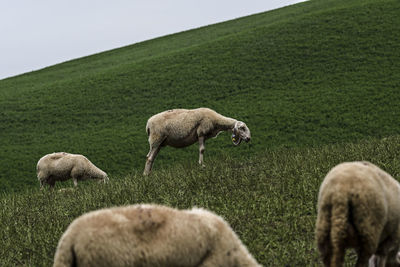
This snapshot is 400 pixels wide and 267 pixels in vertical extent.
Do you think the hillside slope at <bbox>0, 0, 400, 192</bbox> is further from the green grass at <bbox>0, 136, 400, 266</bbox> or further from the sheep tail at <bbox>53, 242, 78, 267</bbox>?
the sheep tail at <bbox>53, 242, 78, 267</bbox>

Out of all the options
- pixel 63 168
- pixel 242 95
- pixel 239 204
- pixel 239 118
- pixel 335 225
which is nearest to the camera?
pixel 335 225

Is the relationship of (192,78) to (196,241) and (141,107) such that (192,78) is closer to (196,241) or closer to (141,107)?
(141,107)

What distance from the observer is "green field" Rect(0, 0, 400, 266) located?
730 cm

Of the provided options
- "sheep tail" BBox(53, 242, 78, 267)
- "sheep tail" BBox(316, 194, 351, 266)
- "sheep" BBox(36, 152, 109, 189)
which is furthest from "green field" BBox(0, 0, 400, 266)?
"sheep tail" BBox(53, 242, 78, 267)

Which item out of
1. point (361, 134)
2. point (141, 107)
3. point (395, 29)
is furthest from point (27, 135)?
point (395, 29)

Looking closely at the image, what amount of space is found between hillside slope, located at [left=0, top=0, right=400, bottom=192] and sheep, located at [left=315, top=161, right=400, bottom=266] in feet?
55.9

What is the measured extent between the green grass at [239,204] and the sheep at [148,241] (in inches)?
86.4

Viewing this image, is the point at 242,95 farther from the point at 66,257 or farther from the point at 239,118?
the point at 66,257

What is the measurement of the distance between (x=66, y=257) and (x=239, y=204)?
4.45m

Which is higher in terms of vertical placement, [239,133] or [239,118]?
[239,133]

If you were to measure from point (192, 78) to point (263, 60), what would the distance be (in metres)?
5.99

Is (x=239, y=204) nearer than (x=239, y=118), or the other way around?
(x=239, y=204)

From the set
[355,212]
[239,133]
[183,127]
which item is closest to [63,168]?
[183,127]

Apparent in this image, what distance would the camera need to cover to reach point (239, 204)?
733 cm
